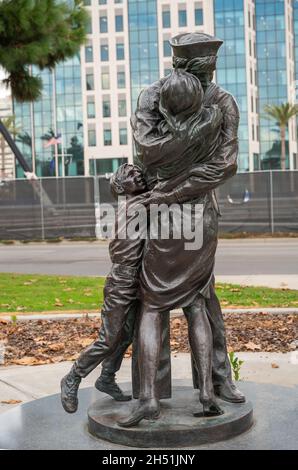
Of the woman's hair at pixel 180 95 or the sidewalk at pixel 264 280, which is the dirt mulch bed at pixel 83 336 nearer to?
the sidewalk at pixel 264 280

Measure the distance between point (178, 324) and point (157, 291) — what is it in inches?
167

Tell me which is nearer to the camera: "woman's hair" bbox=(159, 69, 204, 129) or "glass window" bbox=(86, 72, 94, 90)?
"woman's hair" bbox=(159, 69, 204, 129)

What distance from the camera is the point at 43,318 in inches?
338

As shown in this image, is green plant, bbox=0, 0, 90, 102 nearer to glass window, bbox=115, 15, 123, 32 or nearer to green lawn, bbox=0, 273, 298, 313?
green lawn, bbox=0, 273, 298, 313

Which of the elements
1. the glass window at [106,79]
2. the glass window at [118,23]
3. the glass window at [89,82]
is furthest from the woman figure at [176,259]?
the glass window at [118,23]

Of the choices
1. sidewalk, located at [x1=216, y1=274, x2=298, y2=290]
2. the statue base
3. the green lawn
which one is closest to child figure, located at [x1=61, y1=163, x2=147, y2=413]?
the statue base

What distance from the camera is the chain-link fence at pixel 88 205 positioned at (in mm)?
22859

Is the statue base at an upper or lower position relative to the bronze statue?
lower

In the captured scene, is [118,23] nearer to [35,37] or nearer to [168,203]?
[35,37]

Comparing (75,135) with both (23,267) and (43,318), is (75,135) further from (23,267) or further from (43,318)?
(43,318)

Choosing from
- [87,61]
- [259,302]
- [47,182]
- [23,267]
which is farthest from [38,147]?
[259,302]

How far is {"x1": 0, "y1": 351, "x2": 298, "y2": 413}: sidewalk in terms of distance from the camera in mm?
5762

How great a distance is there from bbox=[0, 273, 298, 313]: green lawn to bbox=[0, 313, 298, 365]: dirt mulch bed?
1.00 meters

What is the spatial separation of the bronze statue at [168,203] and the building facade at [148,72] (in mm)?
82841
